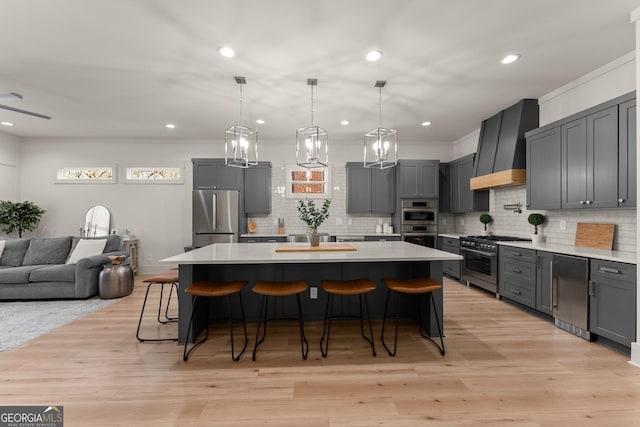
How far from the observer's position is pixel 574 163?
3.37 meters

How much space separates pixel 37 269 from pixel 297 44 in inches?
199

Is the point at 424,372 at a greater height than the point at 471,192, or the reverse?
the point at 471,192

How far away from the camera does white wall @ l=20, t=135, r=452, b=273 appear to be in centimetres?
628

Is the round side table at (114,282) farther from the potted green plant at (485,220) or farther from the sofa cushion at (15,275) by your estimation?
the potted green plant at (485,220)

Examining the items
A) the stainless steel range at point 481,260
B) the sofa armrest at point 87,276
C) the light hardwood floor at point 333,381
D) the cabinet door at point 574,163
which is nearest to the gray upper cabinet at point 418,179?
the stainless steel range at point 481,260

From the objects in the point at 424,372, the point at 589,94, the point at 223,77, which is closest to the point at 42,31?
the point at 223,77

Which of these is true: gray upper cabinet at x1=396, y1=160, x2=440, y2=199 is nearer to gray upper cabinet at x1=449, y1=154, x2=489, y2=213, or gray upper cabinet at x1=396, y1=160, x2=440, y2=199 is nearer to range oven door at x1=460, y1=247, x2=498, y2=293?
gray upper cabinet at x1=449, y1=154, x2=489, y2=213

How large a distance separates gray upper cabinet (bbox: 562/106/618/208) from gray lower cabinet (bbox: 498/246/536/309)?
80 centimetres

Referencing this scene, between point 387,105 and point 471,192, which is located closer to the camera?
point 387,105

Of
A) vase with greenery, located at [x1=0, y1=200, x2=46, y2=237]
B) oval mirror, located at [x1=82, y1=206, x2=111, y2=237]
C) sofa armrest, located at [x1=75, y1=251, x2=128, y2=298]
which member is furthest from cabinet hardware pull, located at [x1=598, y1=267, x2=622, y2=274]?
vase with greenery, located at [x1=0, y1=200, x2=46, y2=237]

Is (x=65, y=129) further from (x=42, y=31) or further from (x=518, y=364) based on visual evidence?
(x=518, y=364)

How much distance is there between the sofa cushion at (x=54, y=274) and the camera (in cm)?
434

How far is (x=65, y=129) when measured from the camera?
5.65 m

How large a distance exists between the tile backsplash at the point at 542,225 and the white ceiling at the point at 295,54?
1521mm
